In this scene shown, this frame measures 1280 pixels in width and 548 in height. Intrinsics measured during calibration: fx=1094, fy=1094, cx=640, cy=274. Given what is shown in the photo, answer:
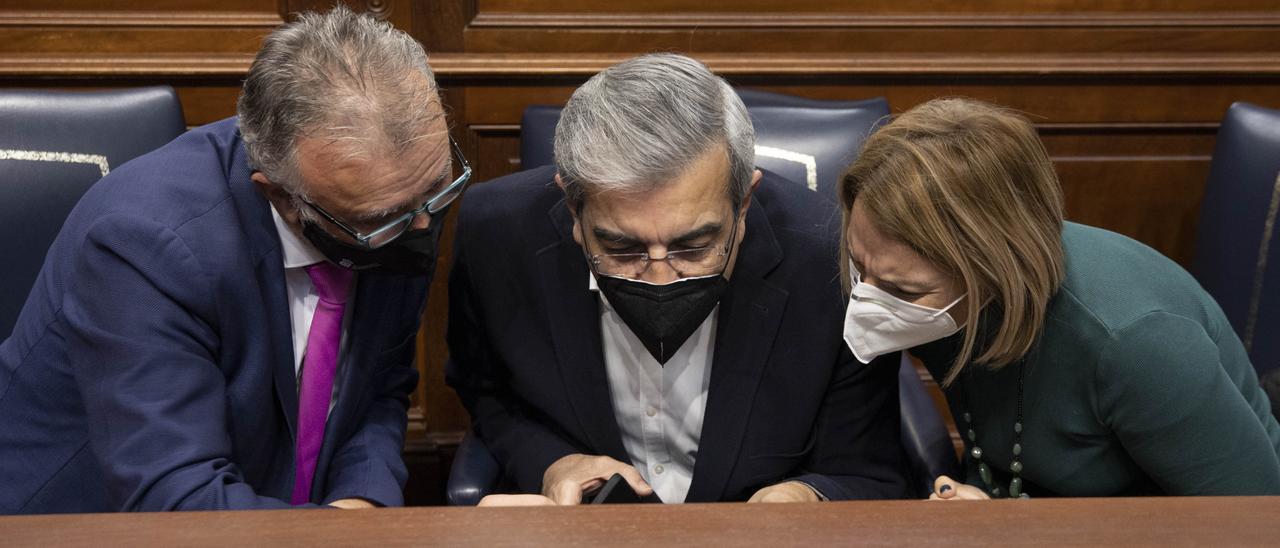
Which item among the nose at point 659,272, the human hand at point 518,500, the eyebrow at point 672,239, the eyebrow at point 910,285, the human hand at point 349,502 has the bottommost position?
the human hand at point 349,502

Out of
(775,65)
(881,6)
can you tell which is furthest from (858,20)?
(775,65)

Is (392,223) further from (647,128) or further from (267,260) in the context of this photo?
(647,128)

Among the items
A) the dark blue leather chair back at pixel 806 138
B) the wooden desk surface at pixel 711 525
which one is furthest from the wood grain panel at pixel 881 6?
the wooden desk surface at pixel 711 525

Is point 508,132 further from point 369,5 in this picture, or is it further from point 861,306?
point 861,306

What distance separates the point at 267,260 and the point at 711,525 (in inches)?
31.7

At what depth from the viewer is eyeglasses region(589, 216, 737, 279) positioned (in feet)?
4.96

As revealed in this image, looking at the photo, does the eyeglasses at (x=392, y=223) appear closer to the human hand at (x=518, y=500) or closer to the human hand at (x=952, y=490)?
the human hand at (x=518, y=500)

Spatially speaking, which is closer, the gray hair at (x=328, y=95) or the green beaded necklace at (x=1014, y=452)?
the gray hair at (x=328, y=95)

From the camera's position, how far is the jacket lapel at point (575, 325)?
1710mm

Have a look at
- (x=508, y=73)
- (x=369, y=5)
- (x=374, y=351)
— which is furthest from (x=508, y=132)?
(x=374, y=351)

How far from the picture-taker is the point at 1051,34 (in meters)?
2.46

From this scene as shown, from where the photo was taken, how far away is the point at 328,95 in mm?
1350

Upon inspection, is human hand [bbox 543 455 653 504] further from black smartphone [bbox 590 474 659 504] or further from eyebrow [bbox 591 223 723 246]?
eyebrow [bbox 591 223 723 246]

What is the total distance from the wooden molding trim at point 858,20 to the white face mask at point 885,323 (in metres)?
1.02
